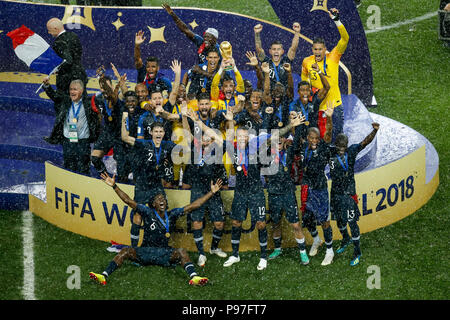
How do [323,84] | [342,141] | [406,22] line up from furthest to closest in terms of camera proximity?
[406,22] → [323,84] → [342,141]

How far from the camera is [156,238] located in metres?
9.86

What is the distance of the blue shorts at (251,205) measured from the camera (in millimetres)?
10062

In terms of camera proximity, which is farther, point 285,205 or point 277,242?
point 277,242

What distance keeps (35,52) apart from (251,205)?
460cm

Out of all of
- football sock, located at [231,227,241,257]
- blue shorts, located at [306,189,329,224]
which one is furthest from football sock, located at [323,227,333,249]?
football sock, located at [231,227,241,257]

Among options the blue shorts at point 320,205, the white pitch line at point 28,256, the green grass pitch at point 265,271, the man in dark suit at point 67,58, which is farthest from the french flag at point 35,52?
the blue shorts at point 320,205

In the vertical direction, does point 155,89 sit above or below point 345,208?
above

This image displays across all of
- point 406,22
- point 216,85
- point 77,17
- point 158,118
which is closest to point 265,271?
point 158,118

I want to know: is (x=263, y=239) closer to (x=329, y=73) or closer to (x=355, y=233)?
(x=355, y=233)

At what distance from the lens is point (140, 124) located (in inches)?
416

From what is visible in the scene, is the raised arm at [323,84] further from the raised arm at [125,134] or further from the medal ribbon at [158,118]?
the raised arm at [125,134]

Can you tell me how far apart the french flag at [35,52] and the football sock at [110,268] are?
3531 millimetres

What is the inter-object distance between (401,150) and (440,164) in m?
0.78

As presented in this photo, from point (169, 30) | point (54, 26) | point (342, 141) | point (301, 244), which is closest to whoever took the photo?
point (342, 141)
